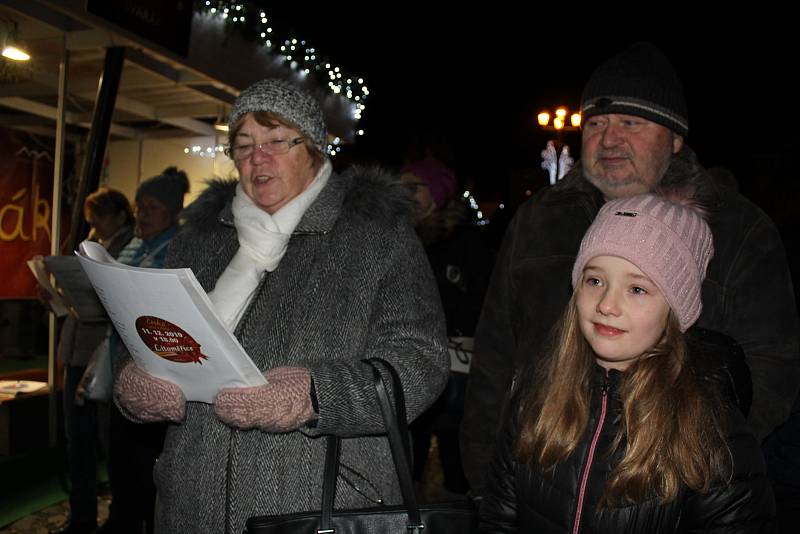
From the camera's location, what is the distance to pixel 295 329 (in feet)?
6.46

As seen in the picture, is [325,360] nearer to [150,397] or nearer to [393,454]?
[393,454]

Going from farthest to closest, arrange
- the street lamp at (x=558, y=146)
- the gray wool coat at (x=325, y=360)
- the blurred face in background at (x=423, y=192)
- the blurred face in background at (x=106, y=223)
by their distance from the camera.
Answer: the street lamp at (x=558, y=146) → the blurred face in background at (x=106, y=223) → the blurred face in background at (x=423, y=192) → the gray wool coat at (x=325, y=360)

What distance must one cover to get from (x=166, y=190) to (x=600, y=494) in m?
3.50

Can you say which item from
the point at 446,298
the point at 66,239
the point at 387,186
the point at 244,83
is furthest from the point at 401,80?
the point at 387,186

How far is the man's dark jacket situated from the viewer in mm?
2059

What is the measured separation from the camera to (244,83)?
7328 millimetres

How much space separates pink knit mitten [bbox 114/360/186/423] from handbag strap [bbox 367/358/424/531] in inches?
20.9

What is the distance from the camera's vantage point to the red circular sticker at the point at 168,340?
1.65 meters

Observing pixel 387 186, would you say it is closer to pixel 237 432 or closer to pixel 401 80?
pixel 237 432

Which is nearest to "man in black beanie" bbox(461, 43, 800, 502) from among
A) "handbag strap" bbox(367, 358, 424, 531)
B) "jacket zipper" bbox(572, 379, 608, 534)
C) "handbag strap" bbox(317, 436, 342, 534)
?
"jacket zipper" bbox(572, 379, 608, 534)

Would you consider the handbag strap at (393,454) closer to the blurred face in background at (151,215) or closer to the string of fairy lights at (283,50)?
the blurred face in background at (151,215)

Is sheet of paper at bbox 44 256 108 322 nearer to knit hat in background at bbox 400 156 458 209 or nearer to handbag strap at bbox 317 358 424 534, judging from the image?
knit hat in background at bbox 400 156 458 209

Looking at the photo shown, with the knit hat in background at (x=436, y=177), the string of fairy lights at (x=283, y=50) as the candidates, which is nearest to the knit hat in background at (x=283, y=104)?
the knit hat in background at (x=436, y=177)

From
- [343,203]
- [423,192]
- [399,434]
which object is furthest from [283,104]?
[423,192]
